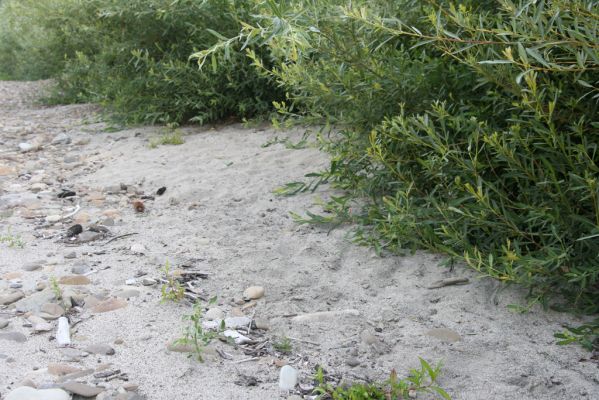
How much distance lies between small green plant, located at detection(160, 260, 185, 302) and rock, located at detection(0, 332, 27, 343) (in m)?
0.58

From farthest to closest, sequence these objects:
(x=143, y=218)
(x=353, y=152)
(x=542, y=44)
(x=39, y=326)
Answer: (x=143, y=218), (x=353, y=152), (x=39, y=326), (x=542, y=44)

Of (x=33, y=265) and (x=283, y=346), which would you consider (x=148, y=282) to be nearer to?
(x=33, y=265)

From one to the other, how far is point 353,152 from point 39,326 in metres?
1.82

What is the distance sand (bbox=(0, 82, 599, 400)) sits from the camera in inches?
100.0

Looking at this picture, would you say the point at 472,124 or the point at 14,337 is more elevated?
the point at 472,124

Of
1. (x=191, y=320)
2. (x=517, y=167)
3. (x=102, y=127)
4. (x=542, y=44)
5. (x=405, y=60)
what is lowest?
(x=102, y=127)

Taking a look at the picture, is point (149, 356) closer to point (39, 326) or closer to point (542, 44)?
point (39, 326)

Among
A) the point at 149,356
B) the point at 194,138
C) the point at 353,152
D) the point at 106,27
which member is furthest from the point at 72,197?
the point at 106,27

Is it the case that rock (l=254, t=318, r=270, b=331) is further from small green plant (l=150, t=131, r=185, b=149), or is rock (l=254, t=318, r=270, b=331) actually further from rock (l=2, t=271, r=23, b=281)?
Answer: small green plant (l=150, t=131, r=185, b=149)

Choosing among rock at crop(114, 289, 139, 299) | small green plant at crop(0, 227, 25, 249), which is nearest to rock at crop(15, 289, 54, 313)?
rock at crop(114, 289, 139, 299)

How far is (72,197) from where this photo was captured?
4891mm

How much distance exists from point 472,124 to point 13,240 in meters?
2.51

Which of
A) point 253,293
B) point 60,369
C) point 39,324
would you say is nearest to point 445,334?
point 253,293

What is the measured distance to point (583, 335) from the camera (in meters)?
2.69
